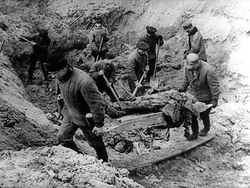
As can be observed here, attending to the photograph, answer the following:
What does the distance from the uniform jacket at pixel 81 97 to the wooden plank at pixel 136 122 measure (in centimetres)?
38

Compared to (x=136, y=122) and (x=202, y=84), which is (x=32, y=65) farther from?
(x=136, y=122)

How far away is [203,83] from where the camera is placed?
695 centimetres

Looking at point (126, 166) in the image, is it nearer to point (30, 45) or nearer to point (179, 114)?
point (179, 114)

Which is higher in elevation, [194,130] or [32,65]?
[194,130]

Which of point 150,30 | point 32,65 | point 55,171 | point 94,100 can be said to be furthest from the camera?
point 32,65

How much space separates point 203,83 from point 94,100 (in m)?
2.43

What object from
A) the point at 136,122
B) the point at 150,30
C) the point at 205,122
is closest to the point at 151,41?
Result: the point at 150,30

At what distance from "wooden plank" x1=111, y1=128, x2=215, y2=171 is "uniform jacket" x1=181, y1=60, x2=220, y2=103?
27.9 inches

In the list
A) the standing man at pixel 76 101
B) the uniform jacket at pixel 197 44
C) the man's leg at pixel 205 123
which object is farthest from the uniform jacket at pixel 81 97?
the uniform jacket at pixel 197 44

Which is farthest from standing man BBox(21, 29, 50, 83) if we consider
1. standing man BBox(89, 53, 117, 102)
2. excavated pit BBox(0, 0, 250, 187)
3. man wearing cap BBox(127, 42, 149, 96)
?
man wearing cap BBox(127, 42, 149, 96)

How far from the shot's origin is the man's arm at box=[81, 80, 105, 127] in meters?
5.26

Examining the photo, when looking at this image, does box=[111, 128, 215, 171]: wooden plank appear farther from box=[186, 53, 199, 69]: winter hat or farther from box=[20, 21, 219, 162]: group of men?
box=[186, 53, 199, 69]: winter hat

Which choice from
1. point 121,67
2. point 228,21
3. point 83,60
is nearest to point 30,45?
point 83,60

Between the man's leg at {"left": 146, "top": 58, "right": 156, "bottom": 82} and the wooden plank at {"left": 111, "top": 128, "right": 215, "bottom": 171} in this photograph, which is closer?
the wooden plank at {"left": 111, "top": 128, "right": 215, "bottom": 171}
